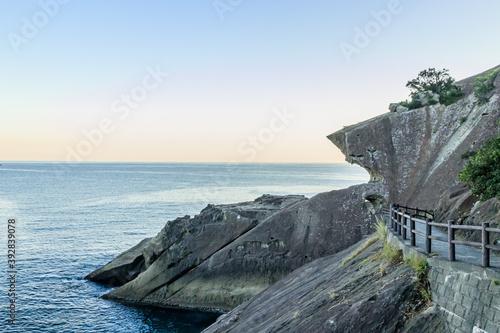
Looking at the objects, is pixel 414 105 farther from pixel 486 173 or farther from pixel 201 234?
pixel 201 234

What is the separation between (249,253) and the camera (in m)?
30.3

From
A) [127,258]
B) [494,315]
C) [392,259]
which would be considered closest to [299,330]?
[392,259]

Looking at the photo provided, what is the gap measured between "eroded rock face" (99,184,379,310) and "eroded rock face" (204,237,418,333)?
7579 mm

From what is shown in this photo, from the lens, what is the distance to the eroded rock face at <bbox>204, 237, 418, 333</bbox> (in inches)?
479

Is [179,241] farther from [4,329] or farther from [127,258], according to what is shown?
[4,329]

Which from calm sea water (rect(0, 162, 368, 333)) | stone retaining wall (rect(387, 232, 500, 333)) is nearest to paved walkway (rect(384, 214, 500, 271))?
stone retaining wall (rect(387, 232, 500, 333))

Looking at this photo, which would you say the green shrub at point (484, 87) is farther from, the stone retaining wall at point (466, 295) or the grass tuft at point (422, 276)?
the stone retaining wall at point (466, 295)

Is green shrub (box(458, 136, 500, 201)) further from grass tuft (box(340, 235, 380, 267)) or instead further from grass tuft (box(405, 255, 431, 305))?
grass tuft (box(405, 255, 431, 305))

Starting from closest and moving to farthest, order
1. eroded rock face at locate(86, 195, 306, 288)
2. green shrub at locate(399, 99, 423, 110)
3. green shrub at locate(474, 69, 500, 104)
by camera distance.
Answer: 1. green shrub at locate(474, 69, 500, 104)
2. green shrub at locate(399, 99, 423, 110)
3. eroded rock face at locate(86, 195, 306, 288)

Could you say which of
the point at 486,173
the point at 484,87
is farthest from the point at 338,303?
the point at 484,87

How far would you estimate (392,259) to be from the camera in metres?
14.6

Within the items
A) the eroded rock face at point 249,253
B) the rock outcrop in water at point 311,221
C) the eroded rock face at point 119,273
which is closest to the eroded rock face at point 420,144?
the rock outcrop in water at point 311,221

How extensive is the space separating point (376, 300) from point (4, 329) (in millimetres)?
24192

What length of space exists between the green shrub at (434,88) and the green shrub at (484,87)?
181cm
